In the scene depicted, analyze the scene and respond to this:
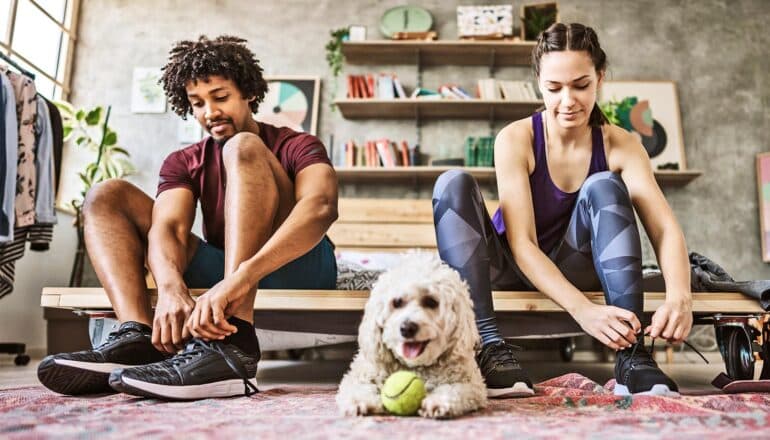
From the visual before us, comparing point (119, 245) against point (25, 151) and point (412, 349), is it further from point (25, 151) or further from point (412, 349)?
point (25, 151)

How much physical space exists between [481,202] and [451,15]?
3273 mm

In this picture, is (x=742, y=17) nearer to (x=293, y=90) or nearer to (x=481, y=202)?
(x=293, y=90)

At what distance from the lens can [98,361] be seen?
1.24 metres

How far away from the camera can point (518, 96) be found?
4.08m

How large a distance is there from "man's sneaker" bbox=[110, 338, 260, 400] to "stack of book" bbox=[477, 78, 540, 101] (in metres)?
3.17

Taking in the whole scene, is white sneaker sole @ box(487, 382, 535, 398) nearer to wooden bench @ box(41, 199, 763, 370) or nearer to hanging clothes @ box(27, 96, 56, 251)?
wooden bench @ box(41, 199, 763, 370)

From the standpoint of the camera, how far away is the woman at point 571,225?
1.25 meters

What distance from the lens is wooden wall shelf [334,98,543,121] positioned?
4012 millimetres

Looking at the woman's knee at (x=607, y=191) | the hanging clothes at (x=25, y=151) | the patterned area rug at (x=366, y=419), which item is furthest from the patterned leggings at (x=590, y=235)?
the hanging clothes at (x=25, y=151)

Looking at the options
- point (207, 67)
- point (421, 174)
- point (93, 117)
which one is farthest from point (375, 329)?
point (93, 117)

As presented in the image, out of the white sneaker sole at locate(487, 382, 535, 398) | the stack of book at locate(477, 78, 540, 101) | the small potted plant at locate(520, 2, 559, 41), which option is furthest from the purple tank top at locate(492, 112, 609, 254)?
the small potted plant at locate(520, 2, 559, 41)

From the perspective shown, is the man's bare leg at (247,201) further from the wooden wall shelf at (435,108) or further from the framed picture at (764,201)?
the framed picture at (764,201)

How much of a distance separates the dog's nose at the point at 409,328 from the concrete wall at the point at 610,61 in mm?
3253

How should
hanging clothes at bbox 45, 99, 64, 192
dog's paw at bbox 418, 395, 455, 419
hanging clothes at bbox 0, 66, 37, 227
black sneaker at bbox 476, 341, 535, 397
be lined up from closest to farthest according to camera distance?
dog's paw at bbox 418, 395, 455, 419 → black sneaker at bbox 476, 341, 535, 397 → hanging clothes at bbox 0, 66, 37, 227 → hanging clothes at bbox 45, 99, 64, 192
